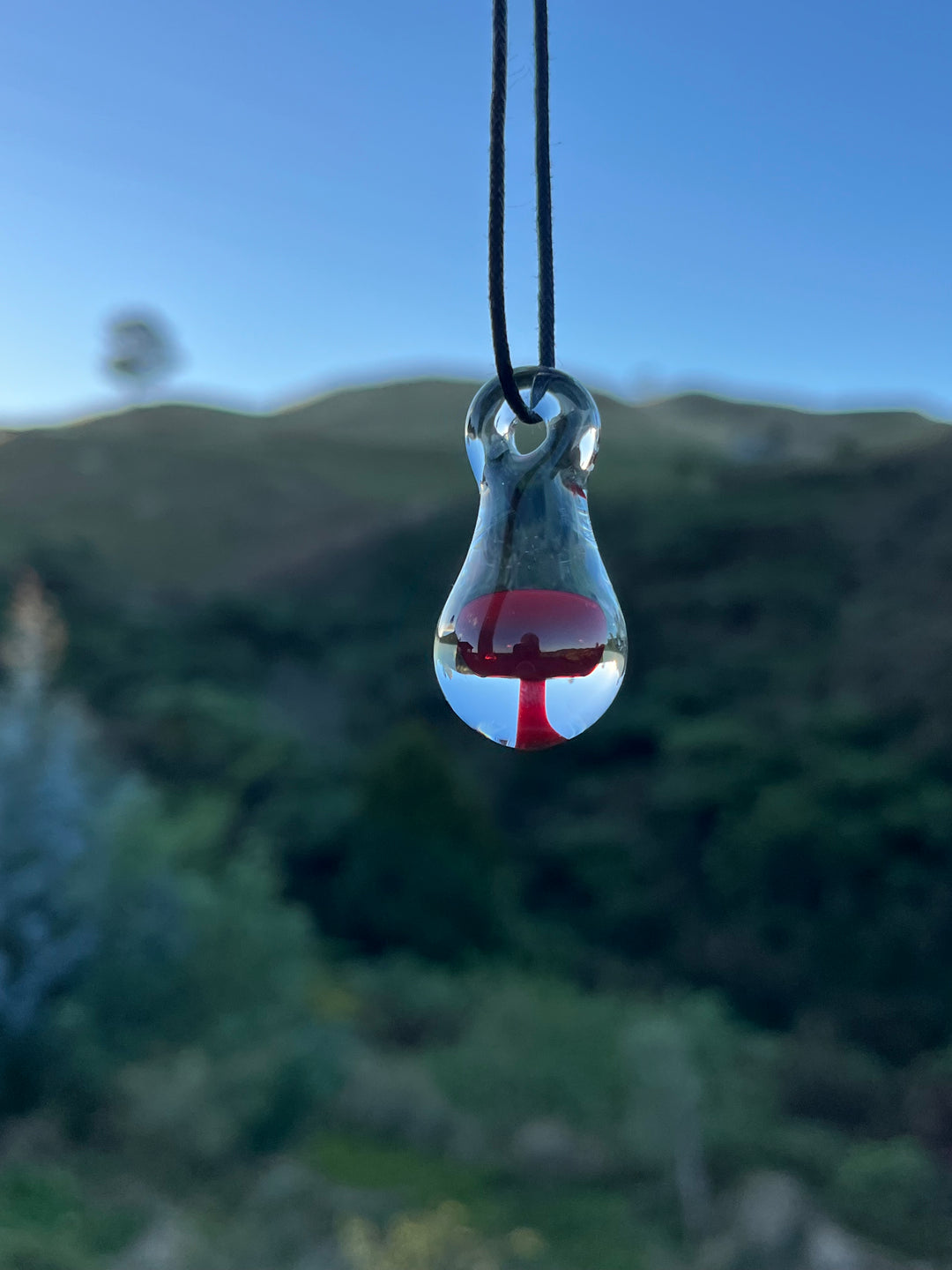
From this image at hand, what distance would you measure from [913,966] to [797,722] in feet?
11.0

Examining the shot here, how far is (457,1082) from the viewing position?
7945 millimetres

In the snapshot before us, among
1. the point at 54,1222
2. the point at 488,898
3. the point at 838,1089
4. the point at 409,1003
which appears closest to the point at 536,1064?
the point at 409,1003

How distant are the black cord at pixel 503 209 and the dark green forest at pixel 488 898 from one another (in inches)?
201

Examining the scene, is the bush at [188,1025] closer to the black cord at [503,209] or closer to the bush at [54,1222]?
the bush at [54,1222]

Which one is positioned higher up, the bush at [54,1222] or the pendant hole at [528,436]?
the pendant hole at [528,436]

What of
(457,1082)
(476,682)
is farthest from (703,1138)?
(476,682)

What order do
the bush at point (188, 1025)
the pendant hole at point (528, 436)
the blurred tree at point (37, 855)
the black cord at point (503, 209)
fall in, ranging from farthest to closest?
the bush at point (188, 1025) < the blurred tree at point (37, 855) < the pendant hole at point (528, 436) < the black cord at point (503, 209)

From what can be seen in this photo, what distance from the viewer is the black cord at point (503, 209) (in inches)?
33.9

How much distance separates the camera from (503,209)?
2.92ft

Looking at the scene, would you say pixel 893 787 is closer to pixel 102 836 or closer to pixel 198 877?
pixel 198 877

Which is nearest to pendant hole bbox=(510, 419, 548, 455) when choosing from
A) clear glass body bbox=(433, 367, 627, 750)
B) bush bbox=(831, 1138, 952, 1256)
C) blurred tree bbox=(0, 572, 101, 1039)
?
clear glass body bbox=(433, 367, 627, 750)

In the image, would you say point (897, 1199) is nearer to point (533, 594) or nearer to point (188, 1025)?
point (188, 1025)

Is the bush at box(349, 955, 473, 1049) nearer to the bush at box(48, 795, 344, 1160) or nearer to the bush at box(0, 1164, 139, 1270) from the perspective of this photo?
the bush at box(48, 795, 344, 1160)

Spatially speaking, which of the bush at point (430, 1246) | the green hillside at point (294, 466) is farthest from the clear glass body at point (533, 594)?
the green hillside at point (294, 466)
